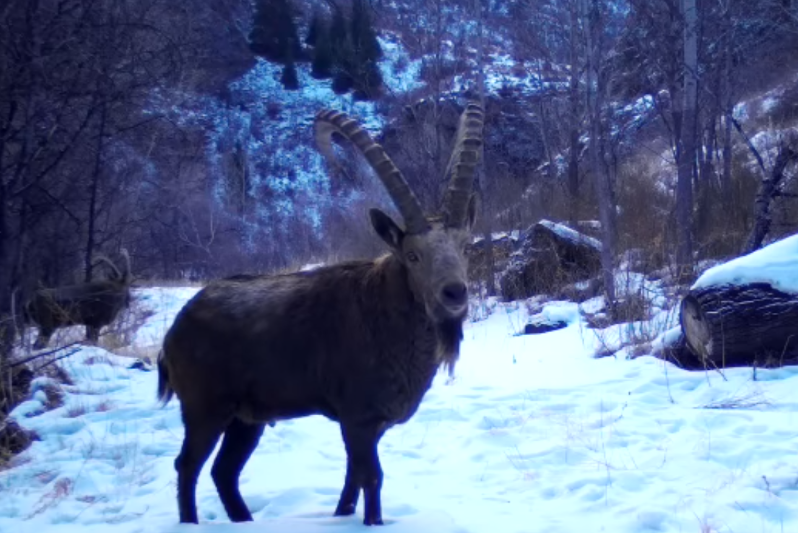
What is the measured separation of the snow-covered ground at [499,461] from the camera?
470 cm

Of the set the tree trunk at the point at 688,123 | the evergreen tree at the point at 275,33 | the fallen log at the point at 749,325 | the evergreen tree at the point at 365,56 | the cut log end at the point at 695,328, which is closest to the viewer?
the fallen log at the point at 749,325

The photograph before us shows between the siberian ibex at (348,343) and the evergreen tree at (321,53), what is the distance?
15919 millimetres

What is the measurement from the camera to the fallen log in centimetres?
717

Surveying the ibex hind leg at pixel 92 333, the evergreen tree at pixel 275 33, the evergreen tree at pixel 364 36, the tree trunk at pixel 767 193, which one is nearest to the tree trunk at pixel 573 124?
the evergreen tree at pixel 364 36

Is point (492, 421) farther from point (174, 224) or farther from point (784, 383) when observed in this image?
point (174, 224)

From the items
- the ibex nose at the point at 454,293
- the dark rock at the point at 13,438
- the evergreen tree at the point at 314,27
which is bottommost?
the dark rock at the point at 13,438

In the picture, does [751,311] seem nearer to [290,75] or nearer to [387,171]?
[387,171]

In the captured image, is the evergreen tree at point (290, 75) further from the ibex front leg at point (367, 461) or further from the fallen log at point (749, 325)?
the ibex front leg at point (367, 461)

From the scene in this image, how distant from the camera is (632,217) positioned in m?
15.5

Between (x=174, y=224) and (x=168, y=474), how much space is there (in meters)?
14.7

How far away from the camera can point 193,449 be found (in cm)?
484

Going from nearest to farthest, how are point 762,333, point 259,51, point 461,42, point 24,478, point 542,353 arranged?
point 24,478
point 762,333
point 542,353
point 461,42
point 259,51

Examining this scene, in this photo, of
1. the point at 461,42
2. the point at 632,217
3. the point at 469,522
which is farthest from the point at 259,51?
the point at 469,522

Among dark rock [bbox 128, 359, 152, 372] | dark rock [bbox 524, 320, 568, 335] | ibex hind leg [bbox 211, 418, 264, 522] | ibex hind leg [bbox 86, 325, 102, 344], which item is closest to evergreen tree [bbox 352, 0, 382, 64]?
ibex hind leg [bbox 86, 325, 102, 344]
